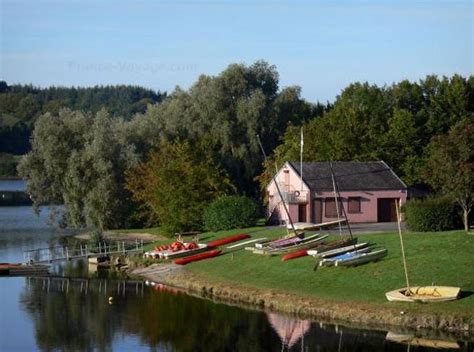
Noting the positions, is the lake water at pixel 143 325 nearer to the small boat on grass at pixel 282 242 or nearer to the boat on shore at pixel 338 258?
the boat on shore at pixel 338 258

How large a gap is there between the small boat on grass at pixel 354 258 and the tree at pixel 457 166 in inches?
367

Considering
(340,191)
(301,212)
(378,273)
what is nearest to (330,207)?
(340,191)

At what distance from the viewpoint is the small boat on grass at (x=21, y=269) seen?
213 ft

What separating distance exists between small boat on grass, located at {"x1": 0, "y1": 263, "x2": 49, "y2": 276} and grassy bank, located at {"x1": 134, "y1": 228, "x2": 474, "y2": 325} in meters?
11.5

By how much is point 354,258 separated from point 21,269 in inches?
984

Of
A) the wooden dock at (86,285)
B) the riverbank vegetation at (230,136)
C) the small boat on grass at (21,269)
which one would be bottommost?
the wooden dock at (86,285)

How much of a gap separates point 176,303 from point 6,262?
22.9 m

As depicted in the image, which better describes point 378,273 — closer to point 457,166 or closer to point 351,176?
point 457,166

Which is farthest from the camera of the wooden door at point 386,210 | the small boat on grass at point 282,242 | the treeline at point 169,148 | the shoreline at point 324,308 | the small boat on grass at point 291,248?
the treeline at point 169,148

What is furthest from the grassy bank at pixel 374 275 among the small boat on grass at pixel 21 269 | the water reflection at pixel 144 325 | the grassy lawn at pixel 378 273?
the small boat on grass at pixel 21 269

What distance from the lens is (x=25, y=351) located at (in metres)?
42.3

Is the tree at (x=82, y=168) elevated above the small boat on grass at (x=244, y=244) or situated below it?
above

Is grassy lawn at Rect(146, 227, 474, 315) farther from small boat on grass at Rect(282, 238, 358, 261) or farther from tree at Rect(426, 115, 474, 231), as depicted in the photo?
tree at Rect(426, 115, 474, 231)

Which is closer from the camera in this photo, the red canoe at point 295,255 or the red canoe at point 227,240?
the red canoe at point 295,255
